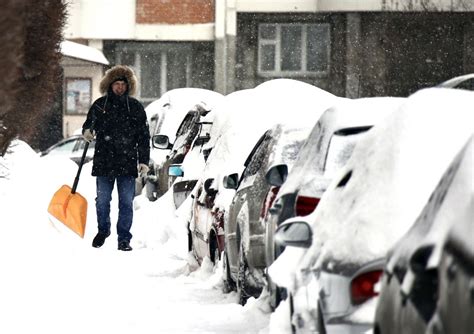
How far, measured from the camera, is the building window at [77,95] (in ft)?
133

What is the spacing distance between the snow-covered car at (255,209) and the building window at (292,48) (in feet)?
104

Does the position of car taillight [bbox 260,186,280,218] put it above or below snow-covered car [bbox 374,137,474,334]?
below

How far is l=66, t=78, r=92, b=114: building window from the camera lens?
4047 centimetres

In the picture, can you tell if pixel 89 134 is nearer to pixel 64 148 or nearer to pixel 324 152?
pixel 324 152

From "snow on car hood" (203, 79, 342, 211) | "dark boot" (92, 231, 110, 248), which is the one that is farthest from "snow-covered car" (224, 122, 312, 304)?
"dark boot" (92, 231, 110, 248)

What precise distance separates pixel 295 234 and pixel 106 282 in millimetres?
6170

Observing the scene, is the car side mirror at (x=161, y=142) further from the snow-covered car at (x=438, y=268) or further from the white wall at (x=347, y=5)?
the white wall at (x=347, y=5)

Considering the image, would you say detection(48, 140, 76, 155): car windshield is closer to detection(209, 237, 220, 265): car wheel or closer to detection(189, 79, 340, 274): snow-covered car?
detection(189, 79, 340, 274): snow-covered car

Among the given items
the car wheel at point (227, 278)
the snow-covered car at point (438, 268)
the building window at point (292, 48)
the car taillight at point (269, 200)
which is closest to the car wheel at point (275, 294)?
the car taillight at point (269, 200)

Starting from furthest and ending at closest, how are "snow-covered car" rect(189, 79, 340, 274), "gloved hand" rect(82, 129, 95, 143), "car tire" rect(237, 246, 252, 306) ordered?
"gloved hand" rect(82, 129, 95, 143), "snow-covered car" rect(189, 79, 340, 274), "car tire" rect(237, 246, 252, 306)

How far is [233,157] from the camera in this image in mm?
12633

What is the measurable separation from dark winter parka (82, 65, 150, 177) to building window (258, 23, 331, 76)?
26428 millimetres

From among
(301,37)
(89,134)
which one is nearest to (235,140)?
(89,134)

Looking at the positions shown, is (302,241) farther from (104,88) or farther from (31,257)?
(104,88)
